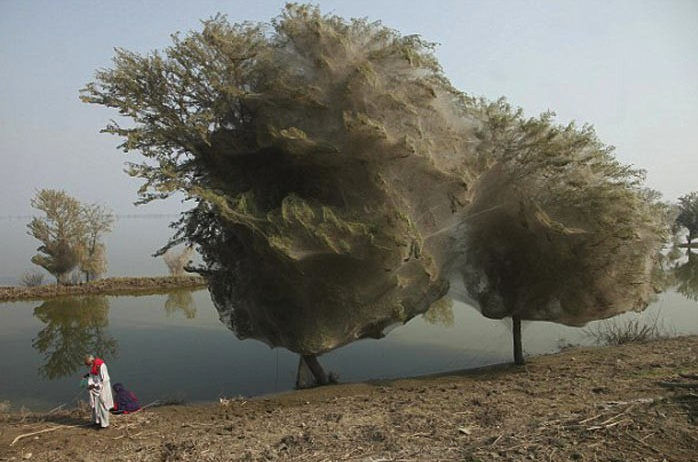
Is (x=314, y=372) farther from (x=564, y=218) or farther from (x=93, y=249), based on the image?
(x=93, y=249)

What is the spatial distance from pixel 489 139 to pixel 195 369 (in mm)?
9943

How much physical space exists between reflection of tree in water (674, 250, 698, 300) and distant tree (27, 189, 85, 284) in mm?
32184

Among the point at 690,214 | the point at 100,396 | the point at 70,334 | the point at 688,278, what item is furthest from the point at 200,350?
the point at 690,214

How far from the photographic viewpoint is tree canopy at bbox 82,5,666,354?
8.86 meters

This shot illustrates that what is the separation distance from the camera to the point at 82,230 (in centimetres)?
3012

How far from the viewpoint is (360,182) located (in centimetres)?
937

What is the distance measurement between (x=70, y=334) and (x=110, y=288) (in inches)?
431

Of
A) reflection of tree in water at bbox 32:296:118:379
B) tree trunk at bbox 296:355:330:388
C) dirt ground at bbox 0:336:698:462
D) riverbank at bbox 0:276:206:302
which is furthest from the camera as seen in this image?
riverbank at bbox 0:276:206:302

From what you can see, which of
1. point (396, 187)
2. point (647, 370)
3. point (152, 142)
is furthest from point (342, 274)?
point (647, 370)

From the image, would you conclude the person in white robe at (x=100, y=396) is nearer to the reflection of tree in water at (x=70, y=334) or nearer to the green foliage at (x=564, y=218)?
the reflection of tree in water at (x=70, y=334)

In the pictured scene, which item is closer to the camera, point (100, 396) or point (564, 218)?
point (100, 396)

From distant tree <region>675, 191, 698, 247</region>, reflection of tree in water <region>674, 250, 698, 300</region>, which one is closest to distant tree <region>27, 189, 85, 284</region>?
reflection of tree in water <region>674, 250, 698, 300</region>

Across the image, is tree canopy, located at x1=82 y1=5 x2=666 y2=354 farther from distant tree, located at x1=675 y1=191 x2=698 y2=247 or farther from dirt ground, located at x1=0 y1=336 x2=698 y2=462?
distant tree, located at x1=675 y1=191 x2=698 y2=247

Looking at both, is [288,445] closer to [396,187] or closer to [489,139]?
[396,187]
